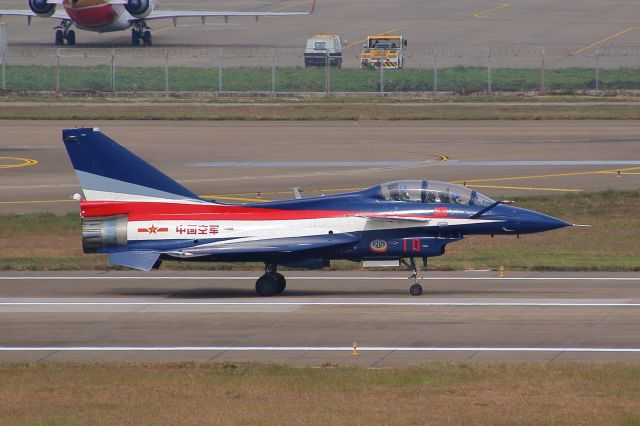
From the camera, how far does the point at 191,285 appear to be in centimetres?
2839

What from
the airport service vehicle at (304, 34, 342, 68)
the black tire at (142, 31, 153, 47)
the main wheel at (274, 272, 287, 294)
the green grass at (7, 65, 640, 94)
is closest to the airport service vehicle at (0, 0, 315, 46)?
the black tire at (142, 31, 153, 47)

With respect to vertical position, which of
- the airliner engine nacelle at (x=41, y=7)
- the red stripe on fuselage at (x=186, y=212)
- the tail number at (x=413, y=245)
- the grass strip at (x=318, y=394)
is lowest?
the grass strip at (x=318, y=394)

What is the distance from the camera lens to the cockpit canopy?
86.1 feet

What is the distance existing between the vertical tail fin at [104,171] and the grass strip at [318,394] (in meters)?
7.37

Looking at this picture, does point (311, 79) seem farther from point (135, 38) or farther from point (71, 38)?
point (71, 38)

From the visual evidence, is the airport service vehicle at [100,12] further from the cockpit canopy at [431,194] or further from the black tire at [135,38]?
the cockpit canopy at [431,194]

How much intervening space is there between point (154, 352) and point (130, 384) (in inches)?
108

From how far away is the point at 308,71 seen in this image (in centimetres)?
8688

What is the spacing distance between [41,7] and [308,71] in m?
21.1

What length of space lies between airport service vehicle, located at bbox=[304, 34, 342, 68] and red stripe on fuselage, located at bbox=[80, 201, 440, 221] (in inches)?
2501

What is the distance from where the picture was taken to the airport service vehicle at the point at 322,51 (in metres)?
89.4

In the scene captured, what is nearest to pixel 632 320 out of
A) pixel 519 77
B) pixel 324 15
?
pixel 519 77

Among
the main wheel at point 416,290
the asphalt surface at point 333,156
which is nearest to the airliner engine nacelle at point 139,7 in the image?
the asphalt surface at point 333,156

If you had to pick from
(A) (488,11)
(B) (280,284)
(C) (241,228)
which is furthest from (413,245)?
(A) (488,11)
